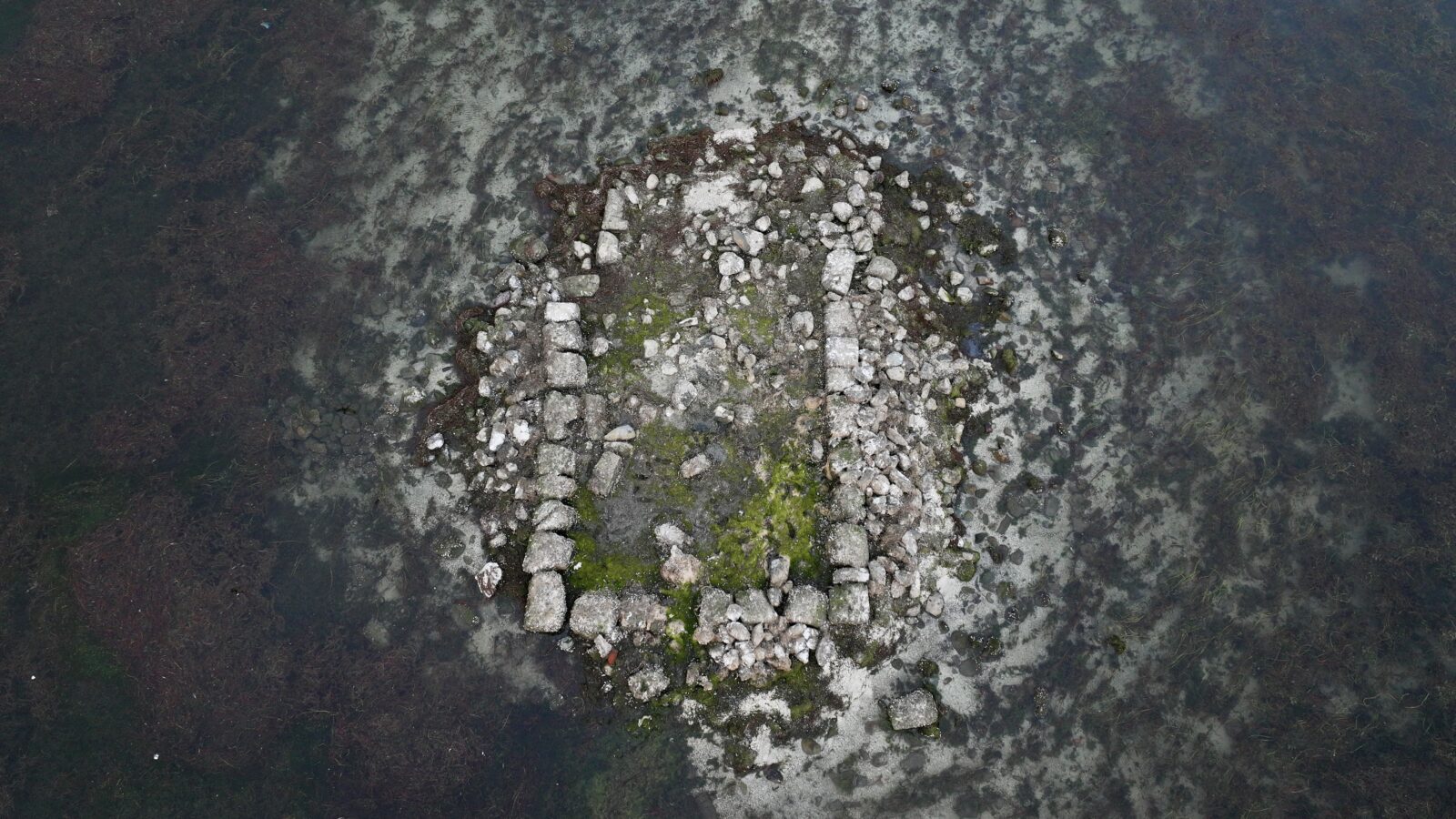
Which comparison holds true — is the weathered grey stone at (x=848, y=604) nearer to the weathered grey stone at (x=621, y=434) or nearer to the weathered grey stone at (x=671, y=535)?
the weathered grey stone at (x=671, y=535)

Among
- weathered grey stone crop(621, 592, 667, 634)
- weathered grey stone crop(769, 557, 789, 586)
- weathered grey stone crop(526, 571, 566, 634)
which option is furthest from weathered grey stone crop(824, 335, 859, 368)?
weathered grey stone crop(526, 571, 566, 634)

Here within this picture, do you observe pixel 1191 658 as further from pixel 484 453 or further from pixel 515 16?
pixel 515 16

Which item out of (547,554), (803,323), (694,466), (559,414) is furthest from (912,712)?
(559,414)

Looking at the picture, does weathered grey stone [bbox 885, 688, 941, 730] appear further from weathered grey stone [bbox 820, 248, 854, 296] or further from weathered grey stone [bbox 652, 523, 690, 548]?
weathered grey stone [bbox 820, 248, 854, 296]

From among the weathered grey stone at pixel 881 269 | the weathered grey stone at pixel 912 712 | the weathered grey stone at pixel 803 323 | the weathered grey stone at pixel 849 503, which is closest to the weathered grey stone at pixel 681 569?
the weathered grey stone at pixel 849 503

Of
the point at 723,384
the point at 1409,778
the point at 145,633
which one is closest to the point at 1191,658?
the point at 1409,778

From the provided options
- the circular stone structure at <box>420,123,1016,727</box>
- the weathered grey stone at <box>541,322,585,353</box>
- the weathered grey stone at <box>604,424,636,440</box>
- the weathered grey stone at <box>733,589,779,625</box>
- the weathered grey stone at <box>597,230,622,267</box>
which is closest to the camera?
the weathered grey stone at <box>733,589,779,625</box>

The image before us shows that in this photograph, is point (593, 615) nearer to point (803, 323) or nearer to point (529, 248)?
point (803, 323)
